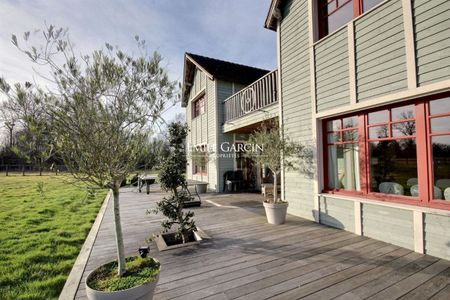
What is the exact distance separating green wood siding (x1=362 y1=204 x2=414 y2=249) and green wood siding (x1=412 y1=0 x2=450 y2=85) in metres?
1.98

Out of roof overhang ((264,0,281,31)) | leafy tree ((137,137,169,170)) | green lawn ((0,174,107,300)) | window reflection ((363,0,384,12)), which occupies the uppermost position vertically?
roof overhang ((264,0,281,31))

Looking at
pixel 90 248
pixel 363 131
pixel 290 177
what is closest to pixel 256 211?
pixel 290 177

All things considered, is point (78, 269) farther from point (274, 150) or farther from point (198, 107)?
point (198, 107)

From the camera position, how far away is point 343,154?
4500 millimetres

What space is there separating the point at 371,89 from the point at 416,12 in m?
1.14

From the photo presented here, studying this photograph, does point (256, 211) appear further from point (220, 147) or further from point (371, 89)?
point (220, 147)

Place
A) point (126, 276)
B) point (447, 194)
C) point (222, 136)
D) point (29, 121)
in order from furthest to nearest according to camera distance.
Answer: point (222, 136) → point (447, 194) → point (126, 276) → point (29, 121)

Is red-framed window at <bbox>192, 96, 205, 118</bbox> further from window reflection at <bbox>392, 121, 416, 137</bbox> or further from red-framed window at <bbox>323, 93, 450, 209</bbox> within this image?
window reflection at <bbox>392, 121, 416, 137</bbox>

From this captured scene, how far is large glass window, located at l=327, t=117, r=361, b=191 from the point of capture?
4.29m

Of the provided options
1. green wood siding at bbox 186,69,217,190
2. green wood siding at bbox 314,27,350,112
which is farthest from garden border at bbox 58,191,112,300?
green wood siding at bbox 186,69,217,190

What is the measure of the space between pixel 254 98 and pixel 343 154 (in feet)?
11.7


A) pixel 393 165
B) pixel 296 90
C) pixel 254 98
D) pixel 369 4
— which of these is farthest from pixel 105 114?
pixel 254 98

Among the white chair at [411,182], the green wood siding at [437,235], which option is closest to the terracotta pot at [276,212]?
the white chair at [411,182]

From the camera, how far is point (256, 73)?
1076 centimetres
